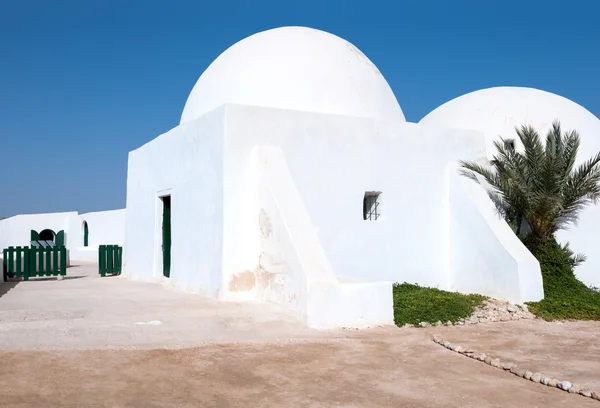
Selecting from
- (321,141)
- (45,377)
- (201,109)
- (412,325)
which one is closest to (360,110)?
(321,141)

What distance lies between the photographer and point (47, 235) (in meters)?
35.9

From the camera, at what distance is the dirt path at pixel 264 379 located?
4215 mm

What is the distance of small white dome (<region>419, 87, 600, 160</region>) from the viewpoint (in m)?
13.1

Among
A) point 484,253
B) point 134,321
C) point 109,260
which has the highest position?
point 484,253

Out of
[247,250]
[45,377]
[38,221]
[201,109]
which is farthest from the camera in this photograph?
[38,221]

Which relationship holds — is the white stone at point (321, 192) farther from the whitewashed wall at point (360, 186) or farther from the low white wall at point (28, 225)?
the low white wall at point (28, 225)

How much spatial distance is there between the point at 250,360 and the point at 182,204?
6.01 metres

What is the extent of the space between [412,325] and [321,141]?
3.85 metres

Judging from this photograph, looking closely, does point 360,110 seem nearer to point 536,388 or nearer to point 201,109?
point 201,109

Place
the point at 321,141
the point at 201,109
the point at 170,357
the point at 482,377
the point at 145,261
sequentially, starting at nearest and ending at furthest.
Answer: the point at 482,377 < the point at 170,357 < the point at 321,141 < the point at 201,109 < the point at 145,261

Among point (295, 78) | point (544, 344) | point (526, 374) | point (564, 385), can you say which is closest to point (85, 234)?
point (295, 78)

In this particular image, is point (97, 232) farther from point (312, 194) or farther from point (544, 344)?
point (544, 344)

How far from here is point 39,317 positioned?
752cm

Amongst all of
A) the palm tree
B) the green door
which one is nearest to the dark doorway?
the green door
